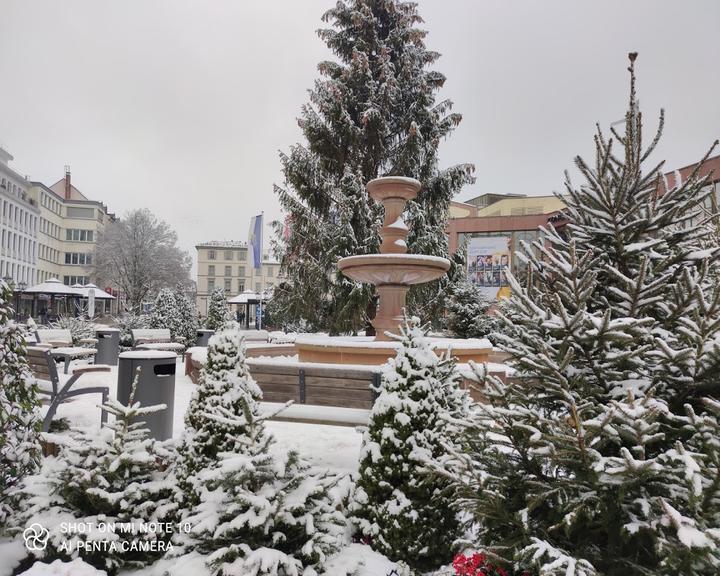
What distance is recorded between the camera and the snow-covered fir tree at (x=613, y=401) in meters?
2.11

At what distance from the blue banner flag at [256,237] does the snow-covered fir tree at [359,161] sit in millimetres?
6506

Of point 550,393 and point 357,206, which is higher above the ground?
point 357,206

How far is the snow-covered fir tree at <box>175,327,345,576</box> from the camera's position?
280cm

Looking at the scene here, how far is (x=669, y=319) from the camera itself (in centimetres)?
265

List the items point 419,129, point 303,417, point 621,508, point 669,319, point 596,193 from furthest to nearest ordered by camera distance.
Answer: point 419,129
point 303,417
point 596,193
point 669,319
point 621,508

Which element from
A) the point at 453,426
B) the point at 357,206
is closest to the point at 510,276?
the point at 453,426

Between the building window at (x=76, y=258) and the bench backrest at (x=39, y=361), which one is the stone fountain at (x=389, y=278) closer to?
the bench backrest at (x=39, y=361)

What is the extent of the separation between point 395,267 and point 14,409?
625 cm

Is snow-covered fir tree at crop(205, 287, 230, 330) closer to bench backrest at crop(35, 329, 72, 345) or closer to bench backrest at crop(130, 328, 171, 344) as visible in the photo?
bench backrest at crop(130, 328, 171, 344)

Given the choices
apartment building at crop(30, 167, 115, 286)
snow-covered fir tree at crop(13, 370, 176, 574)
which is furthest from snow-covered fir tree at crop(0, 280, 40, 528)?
apartment building at crop(30, 167, 115, 286)

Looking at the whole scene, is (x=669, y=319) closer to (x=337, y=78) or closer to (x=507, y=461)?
(x=507, y=461)

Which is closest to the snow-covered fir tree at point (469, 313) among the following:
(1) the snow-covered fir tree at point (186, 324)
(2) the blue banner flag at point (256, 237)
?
(2) the blue banner flag at point (256, 237)

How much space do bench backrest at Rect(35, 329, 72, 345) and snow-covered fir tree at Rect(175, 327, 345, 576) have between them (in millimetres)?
11587

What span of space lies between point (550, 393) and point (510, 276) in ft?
2.26
